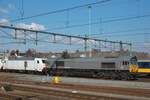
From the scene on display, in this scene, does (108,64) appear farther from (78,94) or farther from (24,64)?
(24,64)

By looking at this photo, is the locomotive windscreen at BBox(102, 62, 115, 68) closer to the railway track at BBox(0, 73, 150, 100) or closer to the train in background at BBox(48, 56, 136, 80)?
the train in background at BBox(48, 56, 136, 80)

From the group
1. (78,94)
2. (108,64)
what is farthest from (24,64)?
(78,94)

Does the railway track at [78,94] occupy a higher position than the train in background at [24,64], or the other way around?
the train in background at [24,64]

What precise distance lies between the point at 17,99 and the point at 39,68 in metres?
37.2

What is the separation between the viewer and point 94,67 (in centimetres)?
4334

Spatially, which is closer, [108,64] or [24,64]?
[108,64]

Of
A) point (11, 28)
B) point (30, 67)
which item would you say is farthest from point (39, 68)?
point (11, 28)

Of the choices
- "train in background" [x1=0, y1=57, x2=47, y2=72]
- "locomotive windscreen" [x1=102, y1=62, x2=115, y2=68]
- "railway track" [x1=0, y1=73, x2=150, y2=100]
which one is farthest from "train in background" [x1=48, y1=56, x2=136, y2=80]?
"railway track" [x1=0, y1=73, x2=150, y2=100]

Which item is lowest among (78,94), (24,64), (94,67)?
(78,94)

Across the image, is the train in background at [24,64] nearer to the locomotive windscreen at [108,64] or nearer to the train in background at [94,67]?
the train in background at [94,67]

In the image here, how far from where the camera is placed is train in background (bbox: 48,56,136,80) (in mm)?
40062

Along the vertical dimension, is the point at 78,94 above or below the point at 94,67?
below

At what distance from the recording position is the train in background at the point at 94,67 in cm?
4006

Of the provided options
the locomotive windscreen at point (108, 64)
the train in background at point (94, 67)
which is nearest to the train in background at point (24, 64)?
the train in background at point (94, 67)
